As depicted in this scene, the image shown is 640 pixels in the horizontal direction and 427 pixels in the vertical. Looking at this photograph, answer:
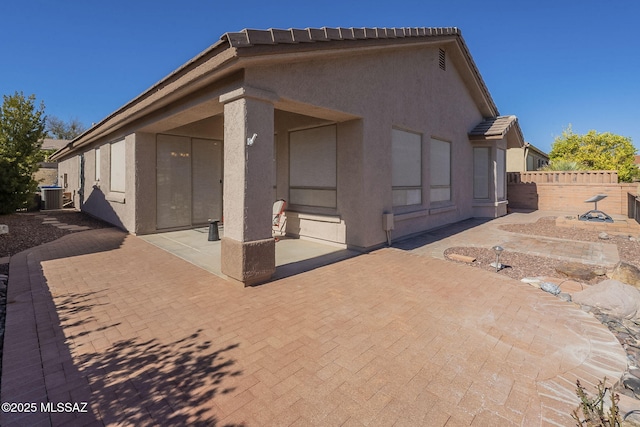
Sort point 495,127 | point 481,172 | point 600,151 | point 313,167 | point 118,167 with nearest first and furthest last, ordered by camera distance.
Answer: point 313,167, point 118,167, point 495,127, point 481,172, point 600,151

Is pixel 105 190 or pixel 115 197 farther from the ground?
pixel 105 190

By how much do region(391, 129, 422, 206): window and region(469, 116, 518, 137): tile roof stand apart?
5719mm

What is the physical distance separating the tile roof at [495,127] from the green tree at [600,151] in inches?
946

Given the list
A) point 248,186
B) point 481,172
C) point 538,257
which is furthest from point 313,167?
point 481,172

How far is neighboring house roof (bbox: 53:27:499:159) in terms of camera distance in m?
4.88

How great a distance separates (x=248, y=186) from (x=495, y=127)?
45.7 feet

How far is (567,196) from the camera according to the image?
17.8 meters

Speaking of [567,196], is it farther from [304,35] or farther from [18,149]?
[18,149]

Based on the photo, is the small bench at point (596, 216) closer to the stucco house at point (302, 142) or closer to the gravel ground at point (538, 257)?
the gravel ground at point (538, 257)

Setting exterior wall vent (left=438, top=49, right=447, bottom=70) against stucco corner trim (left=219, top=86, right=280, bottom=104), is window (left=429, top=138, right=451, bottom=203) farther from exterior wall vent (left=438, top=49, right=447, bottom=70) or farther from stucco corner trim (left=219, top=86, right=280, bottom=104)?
stucco corner trim (left=219, top=86, right=280, bottom=104)

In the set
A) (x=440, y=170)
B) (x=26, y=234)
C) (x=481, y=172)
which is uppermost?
(x=481, y=172)

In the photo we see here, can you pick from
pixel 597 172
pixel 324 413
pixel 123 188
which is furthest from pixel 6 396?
pixel 597 172

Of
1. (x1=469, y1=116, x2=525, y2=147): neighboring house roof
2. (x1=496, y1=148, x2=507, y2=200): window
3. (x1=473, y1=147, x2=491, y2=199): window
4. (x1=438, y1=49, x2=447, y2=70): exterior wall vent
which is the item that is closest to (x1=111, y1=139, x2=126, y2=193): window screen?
(x1=438, y1=49, x2=447, y2=70): exterior wall vent

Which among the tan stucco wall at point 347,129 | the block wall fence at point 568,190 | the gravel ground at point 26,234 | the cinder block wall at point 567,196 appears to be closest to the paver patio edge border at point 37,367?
the gravel ground at point 26,234
